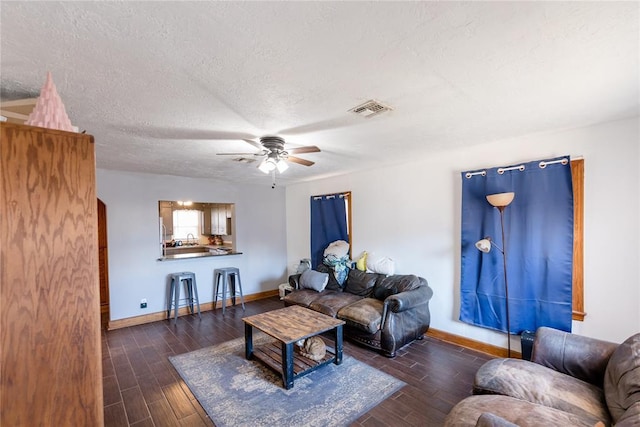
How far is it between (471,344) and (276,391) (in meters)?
2.36

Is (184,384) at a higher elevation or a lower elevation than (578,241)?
lower

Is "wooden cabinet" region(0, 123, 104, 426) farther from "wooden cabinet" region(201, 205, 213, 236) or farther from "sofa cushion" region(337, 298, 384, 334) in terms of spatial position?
"wooden cabinet" region(201, 205, 213, 236)

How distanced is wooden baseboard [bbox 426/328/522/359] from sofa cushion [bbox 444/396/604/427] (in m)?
1.71

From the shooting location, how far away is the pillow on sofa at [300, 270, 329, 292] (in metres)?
4.43

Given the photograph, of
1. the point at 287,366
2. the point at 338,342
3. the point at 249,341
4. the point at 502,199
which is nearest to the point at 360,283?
the point at 338,342

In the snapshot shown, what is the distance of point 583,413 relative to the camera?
5.11 feet

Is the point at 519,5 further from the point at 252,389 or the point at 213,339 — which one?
the point at 213,339

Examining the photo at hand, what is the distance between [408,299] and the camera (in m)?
3.26

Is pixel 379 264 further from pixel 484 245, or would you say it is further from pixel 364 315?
pixel 484 245

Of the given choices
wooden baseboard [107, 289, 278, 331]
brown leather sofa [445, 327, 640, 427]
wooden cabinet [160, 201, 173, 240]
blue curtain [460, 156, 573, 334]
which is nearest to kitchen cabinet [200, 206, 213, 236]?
wooden cabinet [160, 201, 173, 240]

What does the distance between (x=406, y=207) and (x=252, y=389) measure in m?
2.92

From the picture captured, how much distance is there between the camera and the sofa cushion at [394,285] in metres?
3.65

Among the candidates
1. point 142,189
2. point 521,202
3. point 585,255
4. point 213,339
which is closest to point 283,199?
point 142,189

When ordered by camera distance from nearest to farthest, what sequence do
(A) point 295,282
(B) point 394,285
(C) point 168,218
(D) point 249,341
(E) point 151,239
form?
1. (D) point 249,341
2. (B) point 394,285
3. (E) point 151,239
4. (A) point 295,282
5. (C) point 168,218
